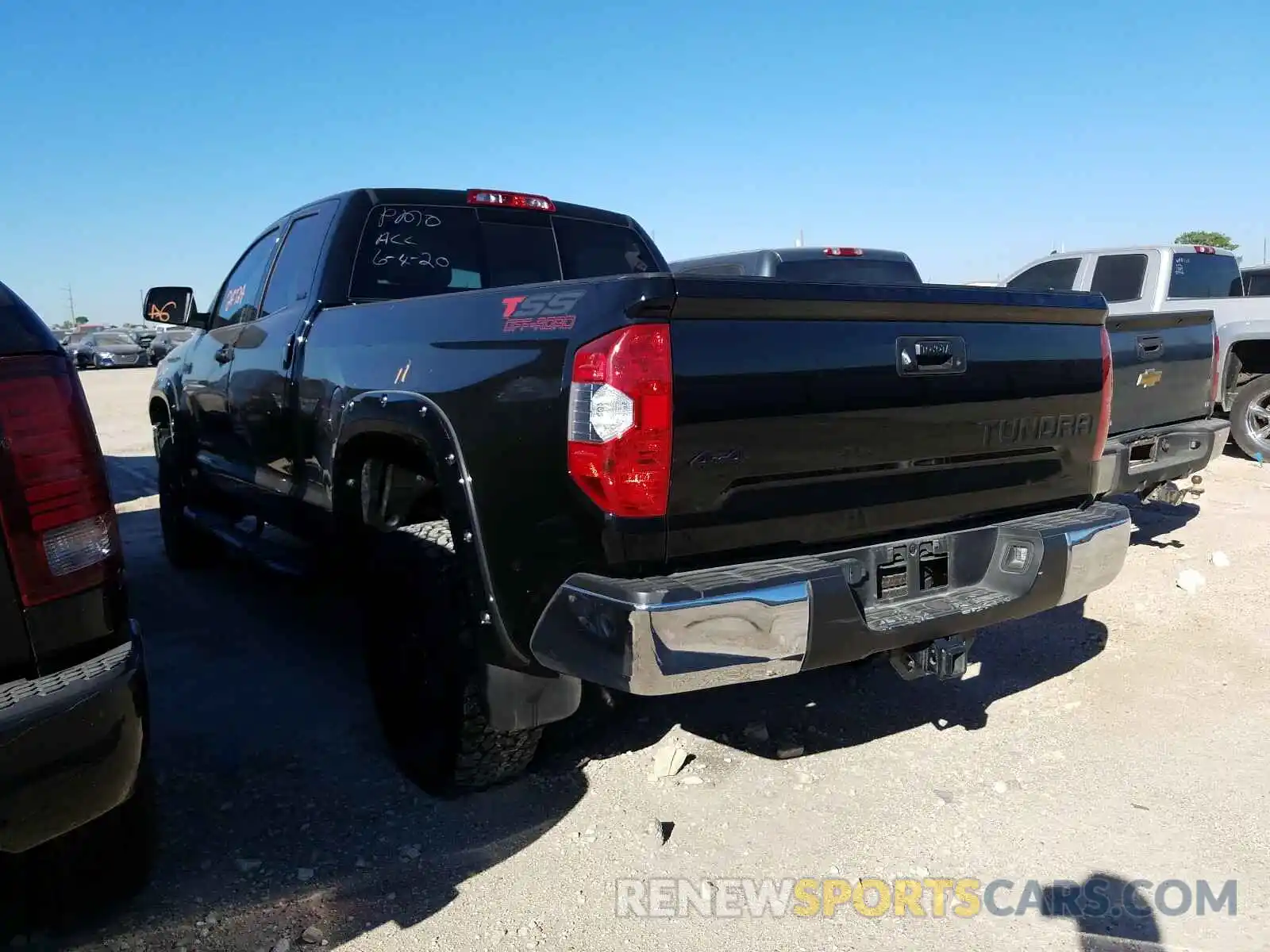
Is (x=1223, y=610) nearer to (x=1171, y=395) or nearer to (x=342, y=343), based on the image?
(x=1171, y=395)

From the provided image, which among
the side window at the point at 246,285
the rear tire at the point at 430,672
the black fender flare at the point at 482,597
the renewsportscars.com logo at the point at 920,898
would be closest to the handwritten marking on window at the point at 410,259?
the side window at the point at 246,285

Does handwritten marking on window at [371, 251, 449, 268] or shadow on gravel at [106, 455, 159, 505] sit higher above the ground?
handwritten marking on window at [371, 251, 449, 268]

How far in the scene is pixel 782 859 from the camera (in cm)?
278

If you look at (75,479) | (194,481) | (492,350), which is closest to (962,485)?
(492,350)

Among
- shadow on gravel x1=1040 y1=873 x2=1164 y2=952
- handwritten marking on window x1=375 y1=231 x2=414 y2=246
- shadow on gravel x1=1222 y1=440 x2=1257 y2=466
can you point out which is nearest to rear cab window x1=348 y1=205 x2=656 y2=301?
handwritten marking on window x1=375 y1=231 x2=414 y2=246

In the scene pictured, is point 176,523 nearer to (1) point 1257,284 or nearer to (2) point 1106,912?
(2) point 1106,912

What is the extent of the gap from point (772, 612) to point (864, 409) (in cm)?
66

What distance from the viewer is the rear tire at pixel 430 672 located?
2.81 m

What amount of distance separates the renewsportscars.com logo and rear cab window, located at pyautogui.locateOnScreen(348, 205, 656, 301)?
224cm

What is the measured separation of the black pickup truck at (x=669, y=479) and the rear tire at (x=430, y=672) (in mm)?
12

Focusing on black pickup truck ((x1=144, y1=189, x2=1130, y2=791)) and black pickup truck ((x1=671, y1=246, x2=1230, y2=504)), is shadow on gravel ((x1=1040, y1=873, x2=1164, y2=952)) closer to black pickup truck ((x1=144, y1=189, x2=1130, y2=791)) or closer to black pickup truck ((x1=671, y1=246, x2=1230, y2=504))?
black pickup truck ((x1=144, y1=189, x2=1130, y2=791))

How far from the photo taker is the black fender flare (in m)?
2.56

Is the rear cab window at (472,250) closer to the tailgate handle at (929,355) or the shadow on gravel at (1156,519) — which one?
the tailgate handle at (929,355)

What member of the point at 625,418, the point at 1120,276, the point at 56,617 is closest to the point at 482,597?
the point at 625,418
